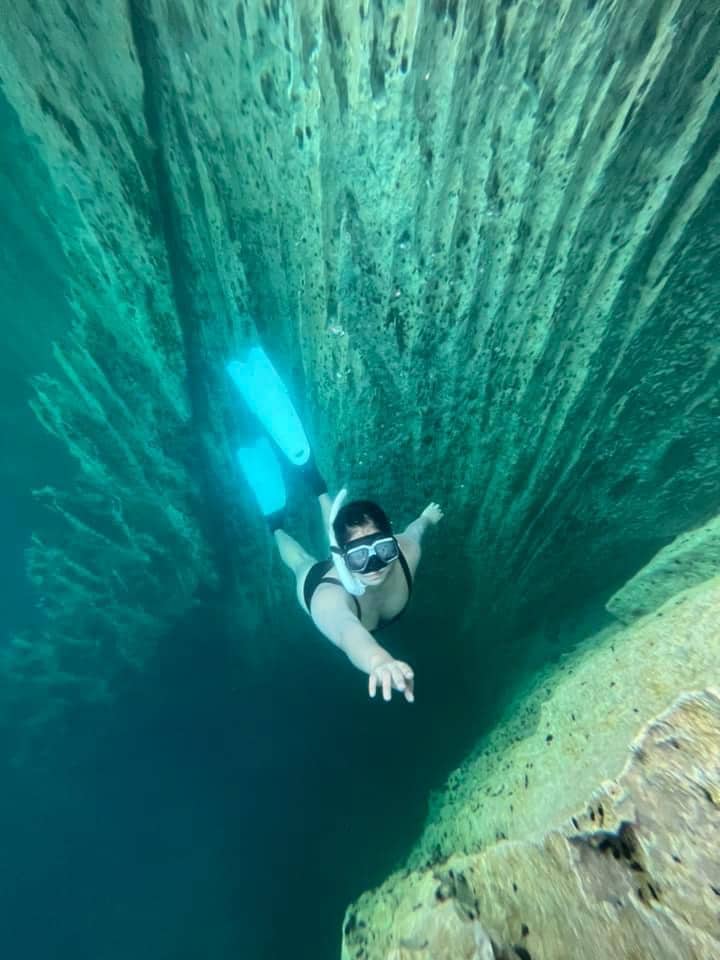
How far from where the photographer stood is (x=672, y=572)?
351 centimetres

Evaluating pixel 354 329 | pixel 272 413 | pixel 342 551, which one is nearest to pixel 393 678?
pixel 342 551

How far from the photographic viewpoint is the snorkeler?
2631 mm

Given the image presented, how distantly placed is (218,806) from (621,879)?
10.6 meters

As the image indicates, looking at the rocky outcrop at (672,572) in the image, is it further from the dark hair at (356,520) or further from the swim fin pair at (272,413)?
the swim fin pair at (272,413)

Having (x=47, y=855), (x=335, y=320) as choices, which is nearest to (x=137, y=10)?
(x=335, y=320)

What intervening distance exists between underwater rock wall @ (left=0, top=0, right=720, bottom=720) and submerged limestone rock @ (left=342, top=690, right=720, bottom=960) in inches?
99.6

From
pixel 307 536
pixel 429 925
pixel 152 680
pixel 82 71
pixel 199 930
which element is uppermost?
pixel 82 71

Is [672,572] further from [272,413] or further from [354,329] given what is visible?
[272,413]

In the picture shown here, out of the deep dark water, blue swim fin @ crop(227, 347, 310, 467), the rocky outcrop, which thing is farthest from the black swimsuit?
the deep dark water

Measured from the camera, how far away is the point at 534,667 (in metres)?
4.96

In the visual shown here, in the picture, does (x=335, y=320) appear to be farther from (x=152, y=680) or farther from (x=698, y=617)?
(x=152, y=680)

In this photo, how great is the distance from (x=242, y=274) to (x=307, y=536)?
3405 millimetres

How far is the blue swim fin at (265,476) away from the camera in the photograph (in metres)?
5.26

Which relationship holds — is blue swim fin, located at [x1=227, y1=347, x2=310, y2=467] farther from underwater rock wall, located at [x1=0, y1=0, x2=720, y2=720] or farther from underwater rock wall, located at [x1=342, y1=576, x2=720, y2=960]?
underwater rock wall, located at [x1=342, y1=576, x2=720, y2=960]
